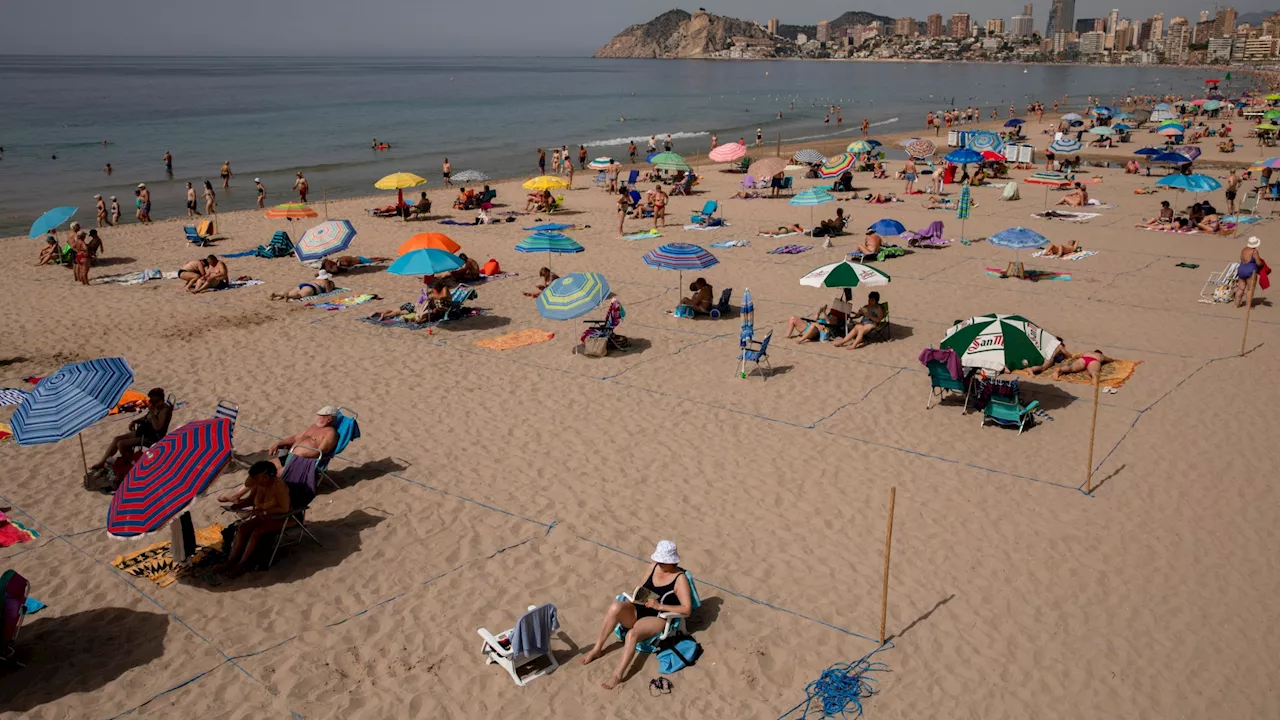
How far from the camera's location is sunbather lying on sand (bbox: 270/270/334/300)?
56.4ft

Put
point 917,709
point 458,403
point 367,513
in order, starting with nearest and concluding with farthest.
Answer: point 917,709
point 367,513
point 458,403

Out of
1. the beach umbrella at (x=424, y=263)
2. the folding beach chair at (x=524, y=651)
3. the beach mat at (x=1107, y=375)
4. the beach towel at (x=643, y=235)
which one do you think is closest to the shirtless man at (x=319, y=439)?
the folding beach chair at (x=524, y=651)

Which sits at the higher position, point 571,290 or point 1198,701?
point 571,290

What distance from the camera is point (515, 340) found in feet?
46.8

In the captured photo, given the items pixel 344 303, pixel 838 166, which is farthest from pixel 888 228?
pixel 344 303

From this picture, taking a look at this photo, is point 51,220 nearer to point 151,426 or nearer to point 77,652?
point 151,426

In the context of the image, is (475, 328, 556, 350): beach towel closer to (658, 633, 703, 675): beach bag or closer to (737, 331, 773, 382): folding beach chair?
(737, 331, 773, 382): folding beach chair

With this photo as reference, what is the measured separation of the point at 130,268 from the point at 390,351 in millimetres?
10665

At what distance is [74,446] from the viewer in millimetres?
10492

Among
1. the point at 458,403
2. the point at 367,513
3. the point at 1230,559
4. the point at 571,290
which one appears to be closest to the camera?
the point at 1230,559

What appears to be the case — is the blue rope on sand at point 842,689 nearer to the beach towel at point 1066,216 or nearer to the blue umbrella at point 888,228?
the blue umbrella at point 888,228

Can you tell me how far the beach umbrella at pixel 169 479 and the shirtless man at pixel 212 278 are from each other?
11746mm

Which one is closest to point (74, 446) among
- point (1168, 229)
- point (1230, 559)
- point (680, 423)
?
point (680, 423)

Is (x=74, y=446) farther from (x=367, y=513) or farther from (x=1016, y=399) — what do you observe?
(x=1016, y=399)
